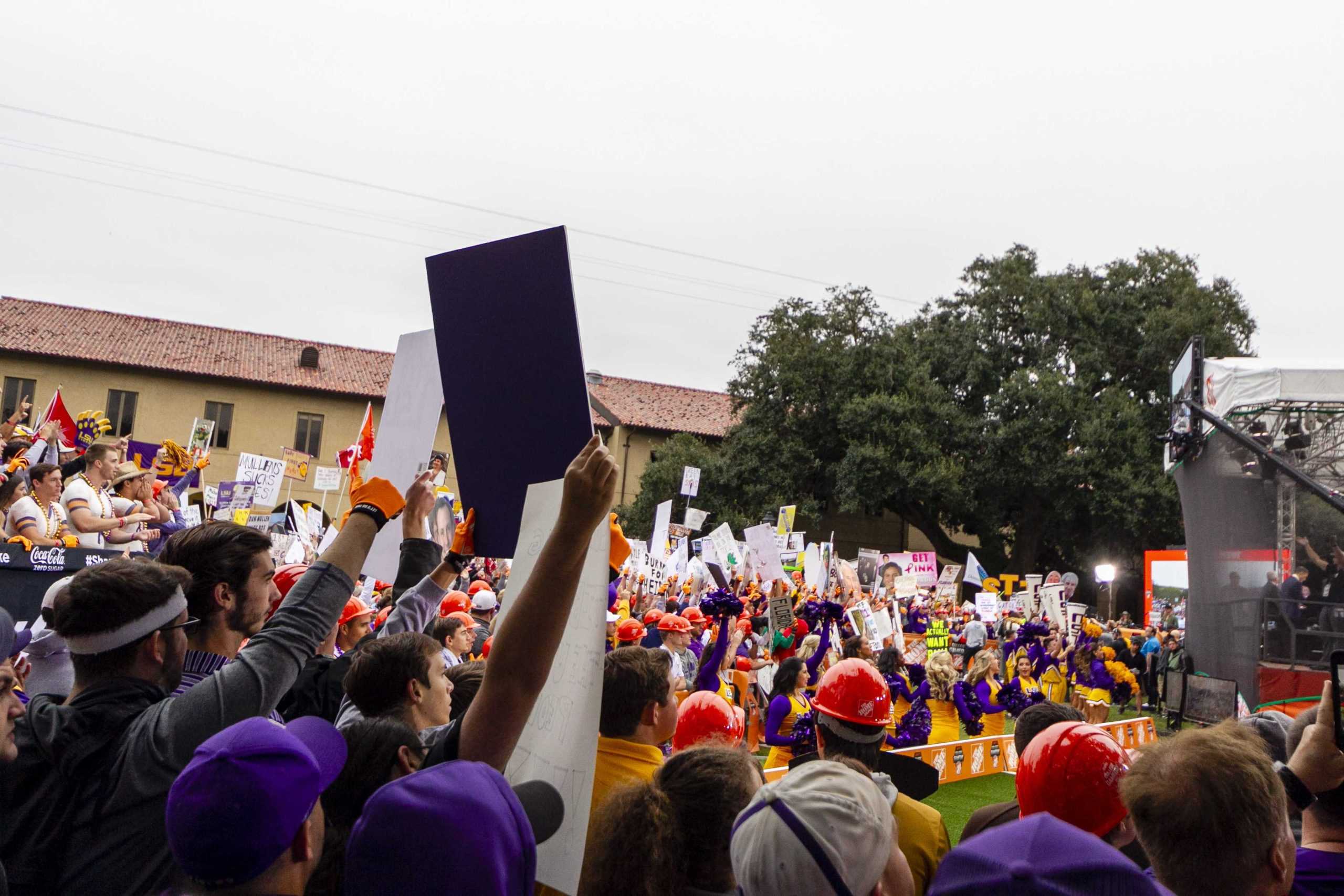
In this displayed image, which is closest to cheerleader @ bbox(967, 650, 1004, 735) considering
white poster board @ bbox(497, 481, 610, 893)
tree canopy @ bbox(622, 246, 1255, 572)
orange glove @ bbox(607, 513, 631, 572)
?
orange glove @ bbox(607, 513, 631, 572)

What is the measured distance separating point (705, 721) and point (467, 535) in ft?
6.67

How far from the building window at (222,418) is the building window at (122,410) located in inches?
113

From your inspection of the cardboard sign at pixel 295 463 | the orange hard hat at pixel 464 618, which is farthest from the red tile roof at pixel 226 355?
the orange hard hat at pixel 464 618

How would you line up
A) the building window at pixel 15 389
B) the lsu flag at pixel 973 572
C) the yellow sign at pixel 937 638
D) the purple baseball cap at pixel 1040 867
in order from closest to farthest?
the purple baseball cap at pixel 1040 867, the yellow sign at pixel 937 638, the lsu flag at pixel 973 572, the building window at pixel 15 389

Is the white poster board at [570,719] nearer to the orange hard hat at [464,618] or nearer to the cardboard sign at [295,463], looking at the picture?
the orange hard hat at [464,618]

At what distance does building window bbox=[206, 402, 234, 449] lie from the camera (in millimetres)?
45469

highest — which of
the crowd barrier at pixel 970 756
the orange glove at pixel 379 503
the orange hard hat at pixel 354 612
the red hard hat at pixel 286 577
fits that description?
the orange glove at pixel 379 503

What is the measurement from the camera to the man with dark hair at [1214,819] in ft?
6.80

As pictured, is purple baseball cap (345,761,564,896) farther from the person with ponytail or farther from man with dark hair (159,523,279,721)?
man with dark hair (159,523,279,721)

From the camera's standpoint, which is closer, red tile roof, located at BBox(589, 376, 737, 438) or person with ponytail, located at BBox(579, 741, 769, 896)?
person with ponytail, located at BBox(579, 741, 769, 896)

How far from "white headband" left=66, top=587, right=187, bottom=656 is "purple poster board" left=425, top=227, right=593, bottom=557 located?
2.32 ft

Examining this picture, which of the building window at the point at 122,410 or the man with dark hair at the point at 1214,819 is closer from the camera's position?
the man with dark hair at the point at 1214,819

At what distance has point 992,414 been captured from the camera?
40844 mm

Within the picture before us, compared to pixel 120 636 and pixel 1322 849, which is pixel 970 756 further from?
pixel 120 636
